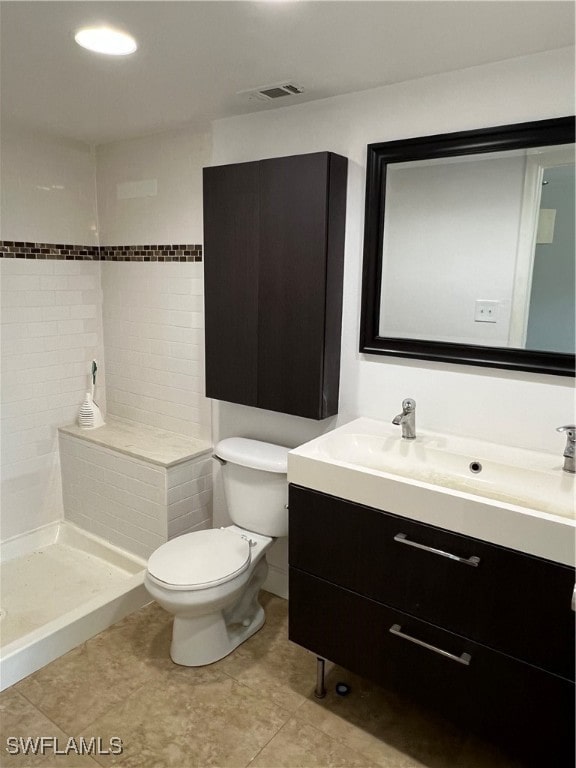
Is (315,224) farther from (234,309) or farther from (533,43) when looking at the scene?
(533,43)

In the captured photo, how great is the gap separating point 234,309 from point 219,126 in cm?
85

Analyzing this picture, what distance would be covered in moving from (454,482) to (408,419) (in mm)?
275

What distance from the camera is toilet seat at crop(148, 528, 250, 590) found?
2.01 m

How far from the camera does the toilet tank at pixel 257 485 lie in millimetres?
2256

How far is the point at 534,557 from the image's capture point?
1428mm

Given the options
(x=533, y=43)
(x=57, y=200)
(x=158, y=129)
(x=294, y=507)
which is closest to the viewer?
(x=533, y=43)

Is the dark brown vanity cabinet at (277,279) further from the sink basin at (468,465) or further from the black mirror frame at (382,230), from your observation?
the sink basin at (468,465)

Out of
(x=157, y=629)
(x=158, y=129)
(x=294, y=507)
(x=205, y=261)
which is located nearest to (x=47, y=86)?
(x=158, y=129)

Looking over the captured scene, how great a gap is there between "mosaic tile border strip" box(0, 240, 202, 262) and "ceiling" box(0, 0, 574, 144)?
0.67 meters

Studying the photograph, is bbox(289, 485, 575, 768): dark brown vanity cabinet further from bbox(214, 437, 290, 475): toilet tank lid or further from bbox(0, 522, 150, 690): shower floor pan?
bbox(0, 522, 150, 690): shower floor pan

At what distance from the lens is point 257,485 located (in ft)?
7.53

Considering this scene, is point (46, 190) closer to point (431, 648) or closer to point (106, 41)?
point (106, 41)

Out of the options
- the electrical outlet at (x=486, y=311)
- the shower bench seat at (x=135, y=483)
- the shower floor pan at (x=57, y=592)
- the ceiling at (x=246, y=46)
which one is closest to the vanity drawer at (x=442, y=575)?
the electrical outlet at (x=486, y=311)

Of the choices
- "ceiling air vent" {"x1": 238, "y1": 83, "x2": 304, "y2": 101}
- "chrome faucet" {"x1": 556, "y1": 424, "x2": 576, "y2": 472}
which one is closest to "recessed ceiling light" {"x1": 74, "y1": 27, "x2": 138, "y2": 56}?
"ceiling air vent" {"x1": 238, "y1": 83, "x2": 304, "y2": 101}
